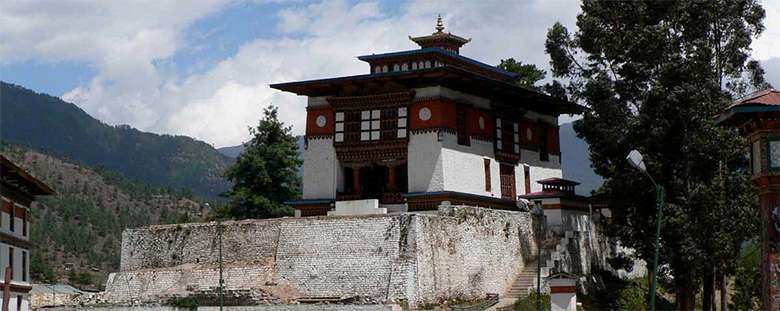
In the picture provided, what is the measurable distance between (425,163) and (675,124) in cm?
1128

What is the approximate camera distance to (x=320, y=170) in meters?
55.9

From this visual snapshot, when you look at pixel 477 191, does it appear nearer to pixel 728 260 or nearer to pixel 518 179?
pixel 518 179

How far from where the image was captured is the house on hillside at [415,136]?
52.9 meters

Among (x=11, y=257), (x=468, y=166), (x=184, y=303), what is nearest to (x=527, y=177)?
(x=468, y=166)

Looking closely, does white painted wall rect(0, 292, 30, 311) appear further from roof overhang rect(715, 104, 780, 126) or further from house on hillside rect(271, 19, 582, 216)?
roof overhang rect(715, 104, 780, 126)

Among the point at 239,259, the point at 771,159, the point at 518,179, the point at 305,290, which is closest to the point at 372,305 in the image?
the point at 305,290

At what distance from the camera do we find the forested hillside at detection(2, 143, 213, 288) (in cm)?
11756

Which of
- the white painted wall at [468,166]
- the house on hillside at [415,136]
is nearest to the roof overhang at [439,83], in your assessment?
the house on hillside at [415,136]

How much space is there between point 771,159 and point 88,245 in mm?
107812

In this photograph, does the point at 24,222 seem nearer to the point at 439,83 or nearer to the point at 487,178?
the point at 439,83

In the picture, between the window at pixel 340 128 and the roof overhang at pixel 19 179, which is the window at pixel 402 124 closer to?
the window at pixel 340 128

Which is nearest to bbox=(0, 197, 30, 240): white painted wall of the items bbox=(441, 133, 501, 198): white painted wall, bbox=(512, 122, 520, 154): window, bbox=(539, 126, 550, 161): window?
bbox=(441, 133, 501, 198): white painted wall

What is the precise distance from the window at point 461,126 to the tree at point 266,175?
57.8 feet

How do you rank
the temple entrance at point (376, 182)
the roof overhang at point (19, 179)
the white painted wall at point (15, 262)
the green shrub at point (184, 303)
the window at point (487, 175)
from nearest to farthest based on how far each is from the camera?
the white painted wall at point (15, 262)
the roof overhang at point (19, 179)
the green shrub at point (184, 303)
the temple entrance at point (376, 182)
the window at point (487, 175)
